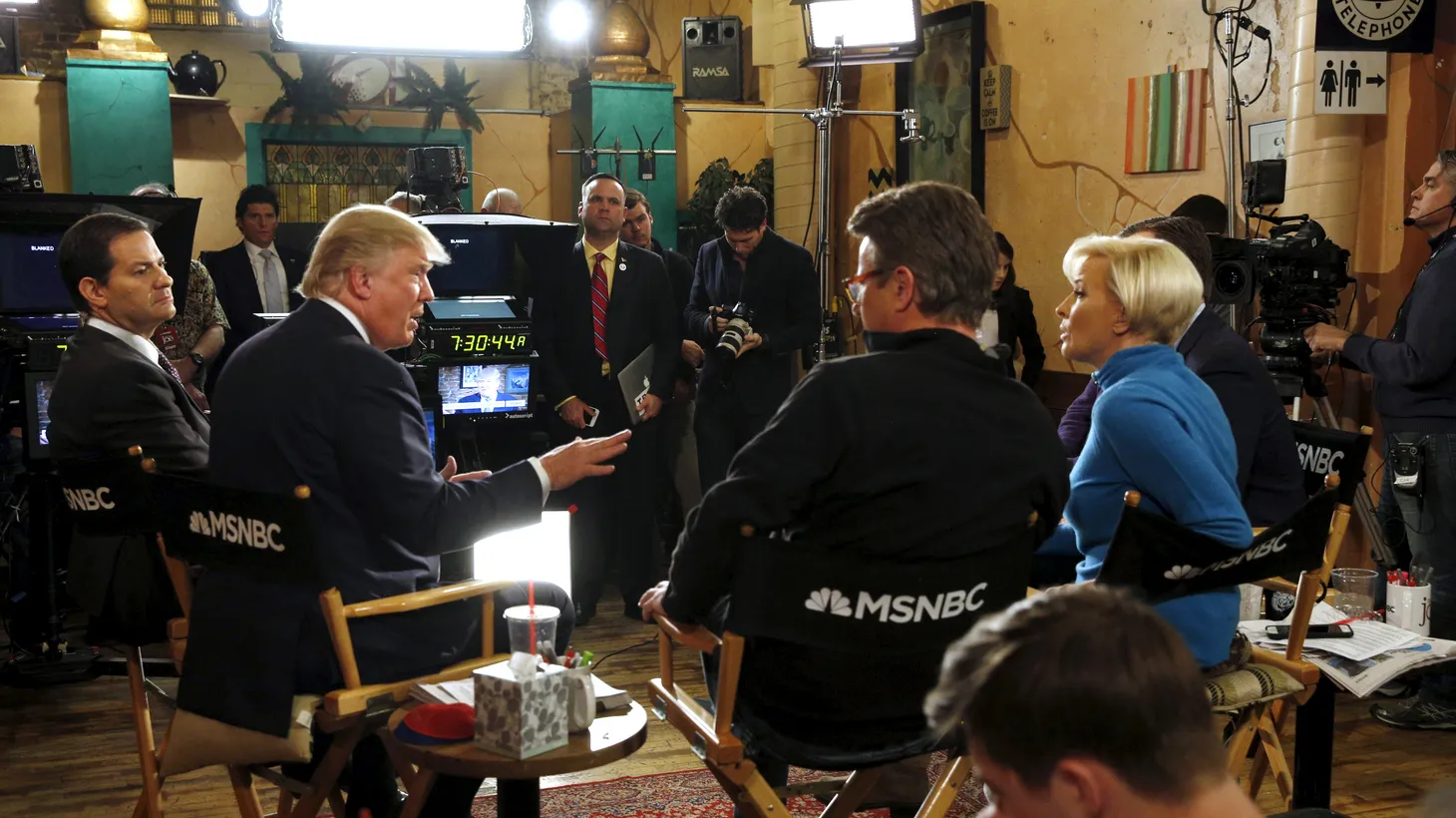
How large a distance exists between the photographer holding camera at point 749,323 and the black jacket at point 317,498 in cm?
285

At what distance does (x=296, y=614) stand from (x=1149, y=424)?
151cm

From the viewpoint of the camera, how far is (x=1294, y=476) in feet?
9.99

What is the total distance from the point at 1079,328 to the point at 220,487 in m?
1.58

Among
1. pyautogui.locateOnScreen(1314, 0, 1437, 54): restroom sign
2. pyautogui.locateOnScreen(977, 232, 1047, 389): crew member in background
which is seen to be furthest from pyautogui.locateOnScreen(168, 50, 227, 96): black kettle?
pyautogui.locateOnScreen(1314, 0, 1437, 54): restroom sign

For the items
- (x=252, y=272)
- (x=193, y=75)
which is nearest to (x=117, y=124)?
(x=193, y=75)

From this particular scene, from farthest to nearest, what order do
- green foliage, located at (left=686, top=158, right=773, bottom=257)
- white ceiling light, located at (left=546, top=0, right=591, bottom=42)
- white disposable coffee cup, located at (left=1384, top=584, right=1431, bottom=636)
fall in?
white ceiling light, located at (left=546, top=0, right=591, bottom=42) → green foliage, located at (left=686, top=158, right=773, bottom=257) → white disposable coffee cup, located at (left=1384, top=584, right=1431, bottom=636)

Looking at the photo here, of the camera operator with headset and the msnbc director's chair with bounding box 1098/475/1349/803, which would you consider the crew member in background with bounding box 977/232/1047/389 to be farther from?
the msnbc director's chair with bounding box 1098/475/1349/803

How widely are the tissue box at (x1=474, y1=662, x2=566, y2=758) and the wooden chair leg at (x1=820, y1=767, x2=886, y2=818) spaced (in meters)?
0.49

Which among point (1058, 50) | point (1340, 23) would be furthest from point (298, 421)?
point (1058, 50)

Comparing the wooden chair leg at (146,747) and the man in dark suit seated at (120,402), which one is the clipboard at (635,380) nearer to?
the man in dark suit seated at (120,402)

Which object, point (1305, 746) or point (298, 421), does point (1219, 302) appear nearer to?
point (1305, 746)

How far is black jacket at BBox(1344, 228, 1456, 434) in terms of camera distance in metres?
3.80

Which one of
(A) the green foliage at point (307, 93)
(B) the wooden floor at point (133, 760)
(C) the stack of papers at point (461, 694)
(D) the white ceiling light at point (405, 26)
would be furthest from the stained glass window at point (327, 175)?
(C) the stack of papers at point (461, 694)

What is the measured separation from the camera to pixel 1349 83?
14.5 feet
